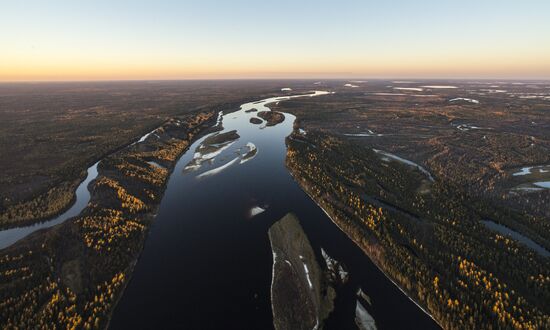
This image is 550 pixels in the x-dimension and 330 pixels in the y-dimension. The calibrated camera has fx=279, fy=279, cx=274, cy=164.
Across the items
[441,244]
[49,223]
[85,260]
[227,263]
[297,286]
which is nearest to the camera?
[297,286]

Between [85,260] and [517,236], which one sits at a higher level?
[85,260]

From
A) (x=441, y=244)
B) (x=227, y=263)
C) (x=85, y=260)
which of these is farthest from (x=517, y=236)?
(x=85, y=260)

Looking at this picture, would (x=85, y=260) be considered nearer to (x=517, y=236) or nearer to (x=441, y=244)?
(x=441, y=244)

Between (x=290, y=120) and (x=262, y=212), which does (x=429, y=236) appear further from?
(x=290, y=120)

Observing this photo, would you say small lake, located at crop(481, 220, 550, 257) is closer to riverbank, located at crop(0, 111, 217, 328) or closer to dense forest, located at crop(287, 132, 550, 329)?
dense forest, located at crop(287, 132, 550, 329)

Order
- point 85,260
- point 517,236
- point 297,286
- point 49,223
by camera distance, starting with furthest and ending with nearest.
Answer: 1. point 49,223
2. point 517,236
3. point 85,260
4. point 297,286

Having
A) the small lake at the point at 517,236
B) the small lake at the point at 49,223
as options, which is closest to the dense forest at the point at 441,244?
the small lake at the point at 517,236

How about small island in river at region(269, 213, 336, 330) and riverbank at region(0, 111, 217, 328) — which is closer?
riverbank at region(0, 111, 217, 328)

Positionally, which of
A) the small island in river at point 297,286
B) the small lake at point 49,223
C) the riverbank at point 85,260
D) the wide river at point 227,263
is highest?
the riverbank at point 85,260

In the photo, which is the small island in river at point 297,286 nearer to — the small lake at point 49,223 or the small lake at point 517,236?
the small lake at point 517,236

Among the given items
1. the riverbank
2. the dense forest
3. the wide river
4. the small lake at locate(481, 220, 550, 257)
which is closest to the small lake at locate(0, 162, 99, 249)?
the riverbank
